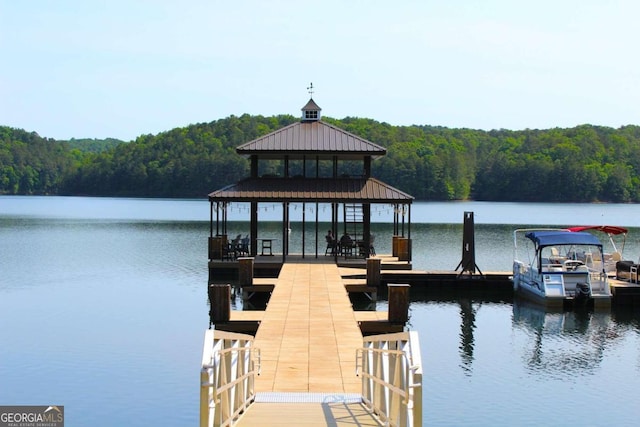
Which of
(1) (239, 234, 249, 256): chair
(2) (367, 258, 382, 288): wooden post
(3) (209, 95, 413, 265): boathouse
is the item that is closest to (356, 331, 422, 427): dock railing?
(2) (367, 258, 382, 288): wooden post

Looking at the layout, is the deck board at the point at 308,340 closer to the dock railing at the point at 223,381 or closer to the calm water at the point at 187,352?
the dock railing at the point at 223,381

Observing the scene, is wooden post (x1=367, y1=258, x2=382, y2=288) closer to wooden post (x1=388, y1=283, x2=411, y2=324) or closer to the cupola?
wooden post (x1=388, y1=283, x2=411, y2=324)

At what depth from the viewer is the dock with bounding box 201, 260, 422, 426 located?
33.5ft

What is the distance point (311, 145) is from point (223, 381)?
72.4 ft

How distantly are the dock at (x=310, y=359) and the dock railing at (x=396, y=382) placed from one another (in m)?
0.04

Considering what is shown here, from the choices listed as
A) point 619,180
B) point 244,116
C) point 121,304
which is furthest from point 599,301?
point 244,116

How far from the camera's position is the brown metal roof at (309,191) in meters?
29.3

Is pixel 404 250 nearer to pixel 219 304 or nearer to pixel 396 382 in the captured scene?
pixel 219 304

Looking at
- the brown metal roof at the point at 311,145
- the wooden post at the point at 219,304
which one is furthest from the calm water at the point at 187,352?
the brown metal roof at the point at 311,145

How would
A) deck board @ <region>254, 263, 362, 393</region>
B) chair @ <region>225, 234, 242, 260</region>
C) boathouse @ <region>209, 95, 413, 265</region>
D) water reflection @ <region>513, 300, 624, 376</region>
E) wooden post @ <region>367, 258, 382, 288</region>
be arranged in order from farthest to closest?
1. chair @ <region>225, 234, 242, 260</region>
2. boathouse @ <region>209, 95, 413, 265</region>
3. wooden post @ <region>367, 258, 382, 288</region>
4. water reflection @ <region>513, 300, 624, 376</region>
5. deck board @ <region>254, 263, 362, 393</region>

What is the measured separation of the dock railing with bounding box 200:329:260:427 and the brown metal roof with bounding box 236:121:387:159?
19.4 m

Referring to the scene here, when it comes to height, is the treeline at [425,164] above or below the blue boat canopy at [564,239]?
above

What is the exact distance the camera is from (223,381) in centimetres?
893

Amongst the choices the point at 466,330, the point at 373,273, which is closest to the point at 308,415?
the point at 466,330
